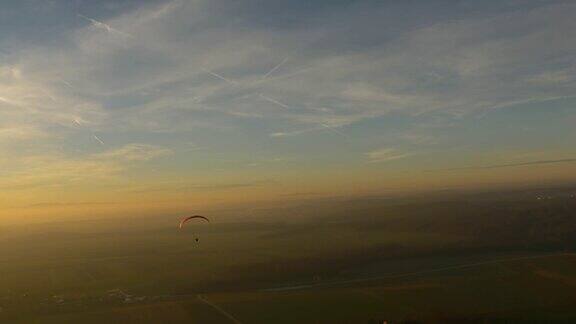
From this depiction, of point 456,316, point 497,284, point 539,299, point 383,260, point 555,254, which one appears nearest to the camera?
point 456,316

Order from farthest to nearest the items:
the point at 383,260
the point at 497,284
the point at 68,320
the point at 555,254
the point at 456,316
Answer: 1. the point at 383,260
2. the point at 555,254
3. the point at 497,284
4. the point at 68,320
5. the point at 456,316

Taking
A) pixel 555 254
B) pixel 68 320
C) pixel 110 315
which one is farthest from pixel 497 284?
pixel 68 320

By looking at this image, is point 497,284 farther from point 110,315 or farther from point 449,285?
point 110,315

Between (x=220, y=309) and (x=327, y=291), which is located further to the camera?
(x=327, y=291)

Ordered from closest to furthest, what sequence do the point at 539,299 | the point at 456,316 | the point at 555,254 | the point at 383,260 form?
the point at 456,316 < the point at 539,299 < the point at 555,254 < the point at 383,260

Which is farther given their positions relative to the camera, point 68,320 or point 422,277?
point 422,277

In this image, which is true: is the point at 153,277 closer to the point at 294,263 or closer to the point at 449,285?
the point at 294,263

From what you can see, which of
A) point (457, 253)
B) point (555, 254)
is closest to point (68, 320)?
point (457, 253)

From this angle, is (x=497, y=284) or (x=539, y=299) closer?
(x=539, y=299)

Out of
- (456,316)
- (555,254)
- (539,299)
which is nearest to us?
(456,316)
